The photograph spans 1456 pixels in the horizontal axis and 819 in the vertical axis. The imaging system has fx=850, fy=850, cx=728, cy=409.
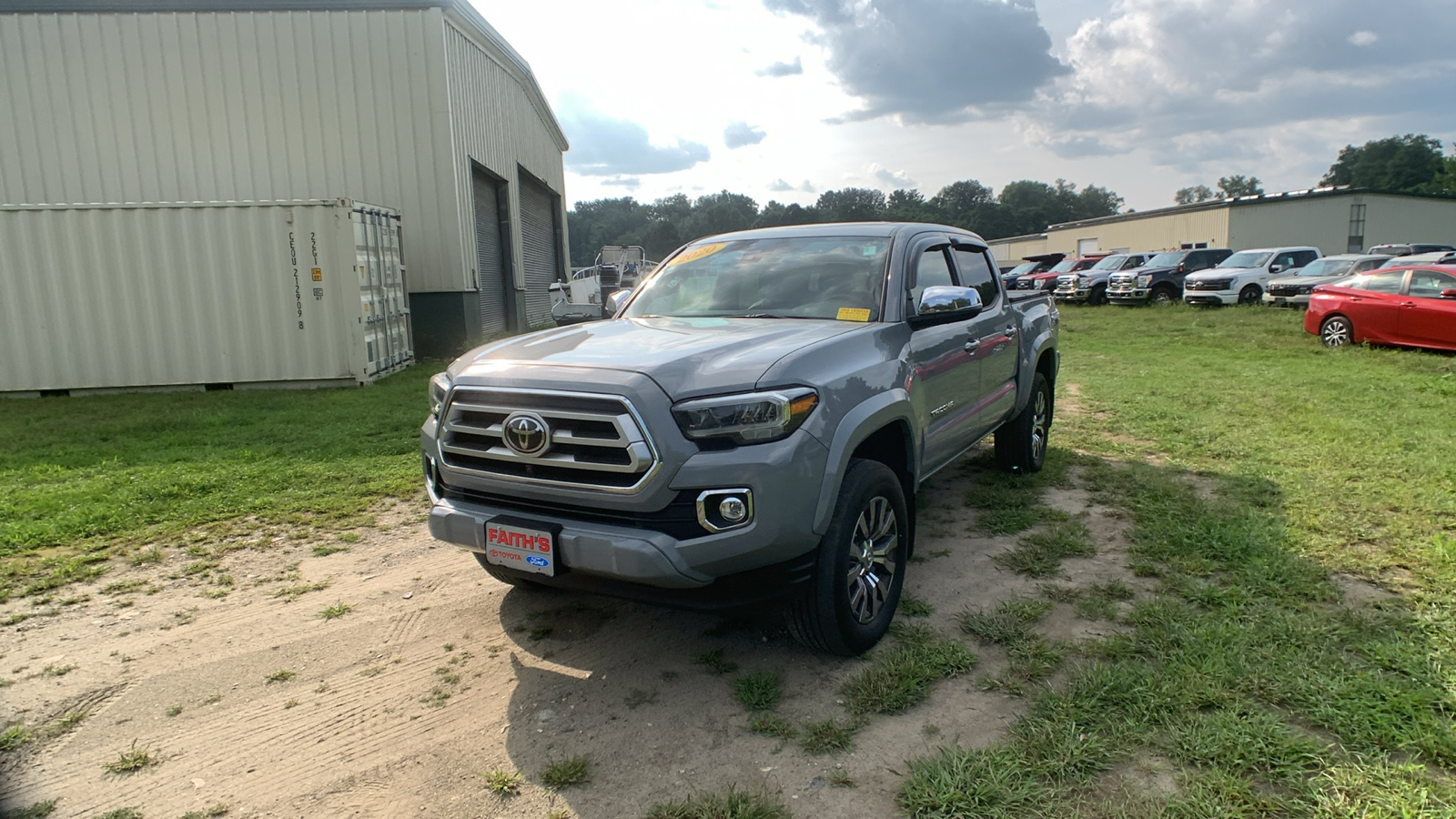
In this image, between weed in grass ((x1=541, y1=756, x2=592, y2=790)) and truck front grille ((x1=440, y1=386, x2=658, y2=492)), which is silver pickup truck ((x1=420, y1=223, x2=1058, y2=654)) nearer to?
truck front grille ((x1=440, y1=386, x2=658, y2=492))

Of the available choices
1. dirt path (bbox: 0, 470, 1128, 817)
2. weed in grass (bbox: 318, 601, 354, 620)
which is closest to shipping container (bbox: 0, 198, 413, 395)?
dirt path (bbox: 0, 470, 1128, 817)

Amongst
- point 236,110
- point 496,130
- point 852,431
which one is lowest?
point 852,431

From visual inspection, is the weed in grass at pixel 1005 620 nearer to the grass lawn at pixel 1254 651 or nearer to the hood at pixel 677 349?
the grass lawn at pixel 1254 651

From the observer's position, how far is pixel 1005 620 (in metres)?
3.71

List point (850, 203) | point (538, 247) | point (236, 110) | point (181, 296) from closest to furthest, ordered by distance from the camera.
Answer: point (181, 296) → point (236, 110) → point (538, 247) → point (850, 203)

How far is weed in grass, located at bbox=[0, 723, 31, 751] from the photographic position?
117 inches

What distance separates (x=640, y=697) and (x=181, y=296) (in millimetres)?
10581

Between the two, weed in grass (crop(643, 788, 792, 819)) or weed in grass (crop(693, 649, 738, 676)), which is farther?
weed in grass (crop(693, 649, 738, 676))

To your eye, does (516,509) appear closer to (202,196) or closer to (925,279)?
(925,279)

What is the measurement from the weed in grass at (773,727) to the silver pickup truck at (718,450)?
37cm

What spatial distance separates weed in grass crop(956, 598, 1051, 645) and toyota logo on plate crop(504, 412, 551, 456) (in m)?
1.99

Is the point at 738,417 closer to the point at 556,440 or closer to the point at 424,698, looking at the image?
the point at 556,440

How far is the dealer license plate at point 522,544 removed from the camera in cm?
301

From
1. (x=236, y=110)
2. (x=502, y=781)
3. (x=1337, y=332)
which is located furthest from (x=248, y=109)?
(x=1337, y=332)
